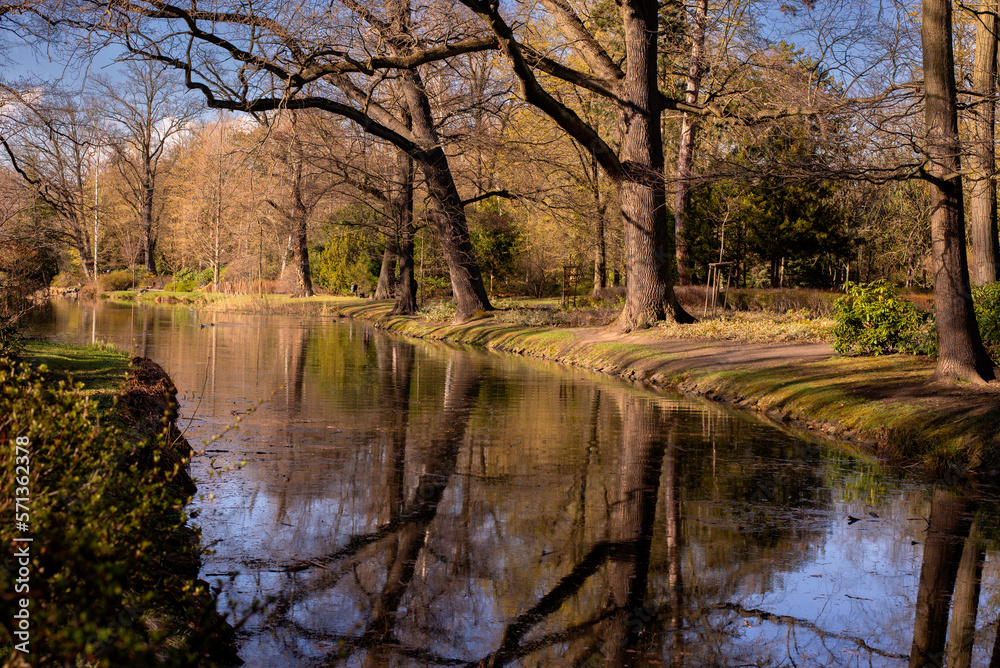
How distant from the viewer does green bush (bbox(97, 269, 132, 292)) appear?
5662 cm

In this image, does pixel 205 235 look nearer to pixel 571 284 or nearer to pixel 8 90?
pixel 571 284

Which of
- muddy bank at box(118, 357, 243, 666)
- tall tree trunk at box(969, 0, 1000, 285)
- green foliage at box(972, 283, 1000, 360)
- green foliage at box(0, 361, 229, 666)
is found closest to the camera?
green foliage at box(0, 361, 229, 666)

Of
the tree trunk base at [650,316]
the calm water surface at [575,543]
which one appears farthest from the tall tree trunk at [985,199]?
the tree trunk base at [650,316]

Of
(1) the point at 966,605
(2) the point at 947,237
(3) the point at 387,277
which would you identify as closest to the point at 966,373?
(2) the point at 947,237

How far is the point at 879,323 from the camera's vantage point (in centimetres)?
1512

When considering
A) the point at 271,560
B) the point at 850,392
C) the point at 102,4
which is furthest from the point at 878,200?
the point at 102,4

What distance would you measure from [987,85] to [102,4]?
51.9ft

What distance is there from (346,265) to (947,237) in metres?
41.3

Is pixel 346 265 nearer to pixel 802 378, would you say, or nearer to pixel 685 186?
pixel 685 186

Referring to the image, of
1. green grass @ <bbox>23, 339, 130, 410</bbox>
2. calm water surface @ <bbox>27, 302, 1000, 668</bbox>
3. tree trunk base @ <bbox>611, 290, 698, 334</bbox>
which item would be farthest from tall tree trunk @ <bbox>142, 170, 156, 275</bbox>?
calm water surface @ <bbox>27, 302, 1000, 668</bbox>

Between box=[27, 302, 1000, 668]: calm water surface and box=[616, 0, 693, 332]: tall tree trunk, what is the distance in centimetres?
897

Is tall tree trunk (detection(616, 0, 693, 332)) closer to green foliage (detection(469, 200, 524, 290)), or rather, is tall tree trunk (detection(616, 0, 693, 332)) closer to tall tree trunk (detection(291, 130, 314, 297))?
tall tree trunk (detection(291, 130, 314, 297))

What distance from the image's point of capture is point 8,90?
36.9 ft

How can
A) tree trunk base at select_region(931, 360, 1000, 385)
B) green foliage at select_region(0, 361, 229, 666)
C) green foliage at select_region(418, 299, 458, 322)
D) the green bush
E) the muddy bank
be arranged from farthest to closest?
the green bush → green foliage at select_region(418, 299, 458, 322) → tree trunk base at select_region(931, 360, 1000, 385) → the muddy bank → green foliage at select_region(0, 361, 229, 666)
